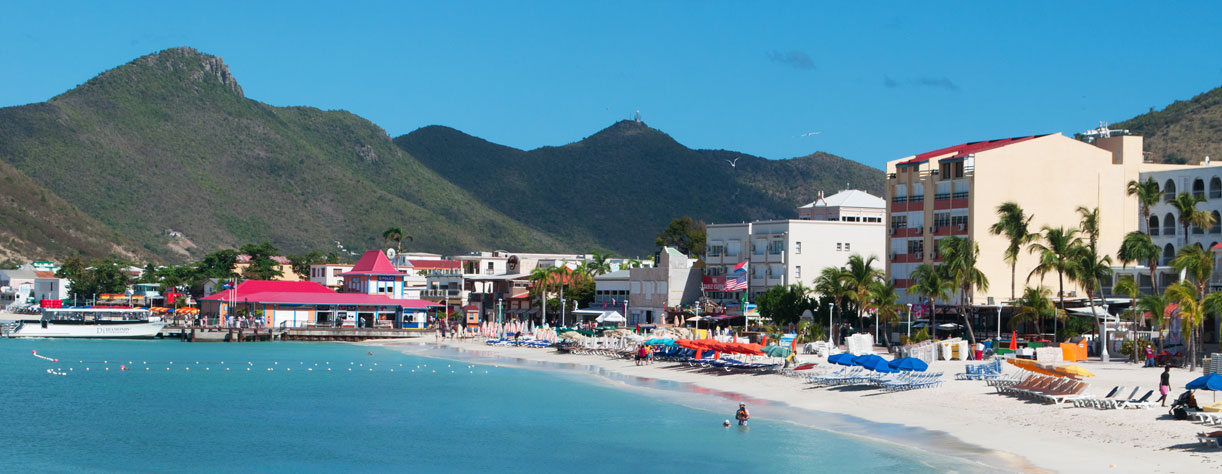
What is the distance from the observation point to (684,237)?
144m

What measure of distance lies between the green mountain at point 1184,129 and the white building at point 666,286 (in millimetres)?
50071

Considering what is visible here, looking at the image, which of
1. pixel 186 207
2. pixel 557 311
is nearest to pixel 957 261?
pixel 557 311

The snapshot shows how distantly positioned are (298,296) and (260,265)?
31.4 metres

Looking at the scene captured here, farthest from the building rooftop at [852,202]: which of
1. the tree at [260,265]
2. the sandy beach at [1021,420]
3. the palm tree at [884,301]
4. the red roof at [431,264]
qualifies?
the tree at [260,265]

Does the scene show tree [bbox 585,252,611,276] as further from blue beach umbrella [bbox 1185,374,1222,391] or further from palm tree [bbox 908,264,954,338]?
blue beach umbrella [bbox 1185,374,1222,391]

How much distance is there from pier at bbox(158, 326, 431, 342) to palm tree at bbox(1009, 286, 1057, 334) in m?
57.5

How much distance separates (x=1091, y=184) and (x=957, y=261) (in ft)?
62.9

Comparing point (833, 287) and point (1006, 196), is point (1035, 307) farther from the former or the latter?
point (1006, 196)

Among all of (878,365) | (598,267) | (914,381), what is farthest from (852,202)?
(914,381)

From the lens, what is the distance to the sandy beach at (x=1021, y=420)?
3067cm

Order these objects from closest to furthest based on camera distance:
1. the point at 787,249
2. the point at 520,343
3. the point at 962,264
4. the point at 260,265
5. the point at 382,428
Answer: the point at 382,428 < the point at 962,264 < the point at 787,249 < the point at 520,343 < the point at 260,265

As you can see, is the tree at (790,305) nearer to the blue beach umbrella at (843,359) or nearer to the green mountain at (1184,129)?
the blue beach umbrella at (843,359)

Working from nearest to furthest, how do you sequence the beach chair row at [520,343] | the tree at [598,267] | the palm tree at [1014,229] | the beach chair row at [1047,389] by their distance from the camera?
the beach chair row at [1047,389] → the palm tree at [1014,229] → the beach chair row at [520,343] → the tree at [598,267]

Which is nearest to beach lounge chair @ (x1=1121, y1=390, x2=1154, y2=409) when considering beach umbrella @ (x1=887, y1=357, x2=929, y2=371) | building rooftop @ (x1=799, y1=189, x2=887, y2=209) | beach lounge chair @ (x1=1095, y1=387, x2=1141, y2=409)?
beach lounge chair @ (x1=1095, y1=387, x2=1141, y2=409)
